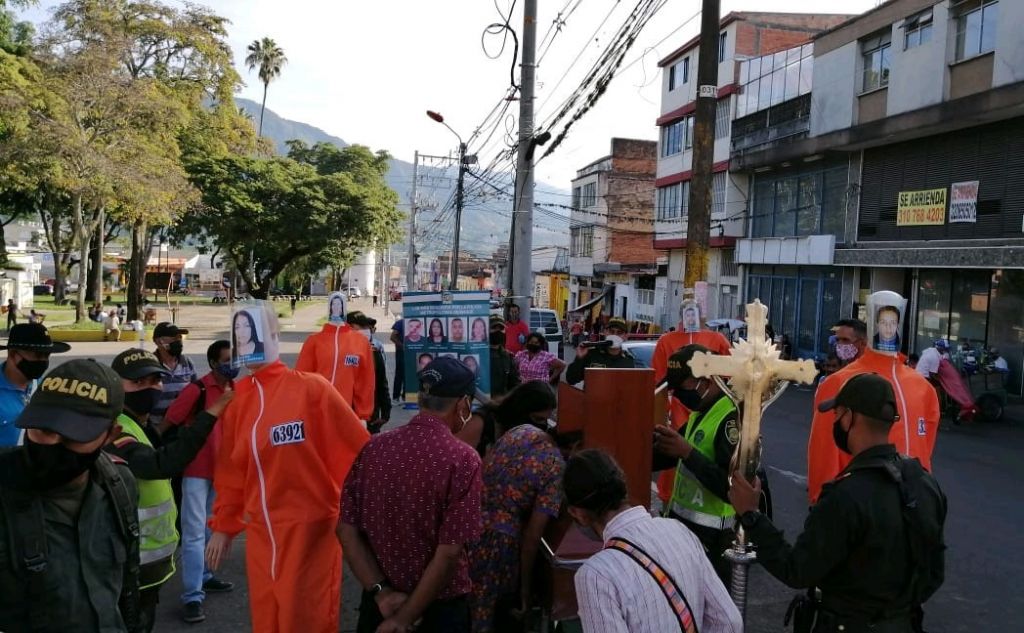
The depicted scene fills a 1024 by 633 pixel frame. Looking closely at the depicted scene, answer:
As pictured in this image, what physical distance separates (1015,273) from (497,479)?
18836 mm

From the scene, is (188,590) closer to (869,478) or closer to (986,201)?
(869,478)

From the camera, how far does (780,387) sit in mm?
3406

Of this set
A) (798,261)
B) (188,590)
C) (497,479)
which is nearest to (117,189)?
(798,261)

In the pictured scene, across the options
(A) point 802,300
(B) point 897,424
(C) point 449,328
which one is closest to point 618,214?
(A) point 802,300

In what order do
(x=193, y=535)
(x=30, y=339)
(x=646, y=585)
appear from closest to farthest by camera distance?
1. (x=646, y=585)
2. (x=30, y=339)
3. (x=193, y=535)

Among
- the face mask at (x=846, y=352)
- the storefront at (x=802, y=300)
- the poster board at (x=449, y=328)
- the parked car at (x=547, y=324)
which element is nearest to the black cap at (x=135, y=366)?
the poster board at (x=449, y=328)

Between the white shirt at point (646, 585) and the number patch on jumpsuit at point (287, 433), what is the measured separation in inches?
72.7

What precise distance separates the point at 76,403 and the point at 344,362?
16.4ft

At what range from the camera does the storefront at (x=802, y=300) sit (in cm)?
2594

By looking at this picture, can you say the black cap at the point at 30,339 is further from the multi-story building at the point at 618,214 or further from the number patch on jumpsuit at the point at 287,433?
the multi-story building at the point at 618,214

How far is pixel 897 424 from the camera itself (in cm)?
478

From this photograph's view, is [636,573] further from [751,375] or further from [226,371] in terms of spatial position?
[226,371]

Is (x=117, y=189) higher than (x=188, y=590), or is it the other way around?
(x=117, y=189)

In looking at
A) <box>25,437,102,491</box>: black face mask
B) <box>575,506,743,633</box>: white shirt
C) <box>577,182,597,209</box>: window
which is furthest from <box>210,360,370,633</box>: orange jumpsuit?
<box>577,182,597,209</box>: window
